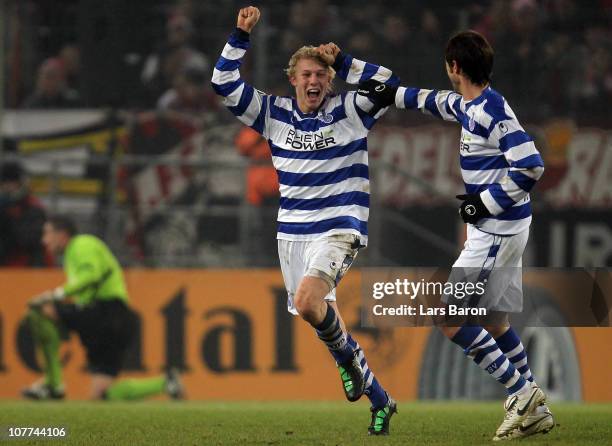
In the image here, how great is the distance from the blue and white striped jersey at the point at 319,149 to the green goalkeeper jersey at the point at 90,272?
16.8 feet

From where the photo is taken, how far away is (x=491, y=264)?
696 cm

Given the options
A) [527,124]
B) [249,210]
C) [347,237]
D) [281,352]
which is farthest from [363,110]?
[527,124]

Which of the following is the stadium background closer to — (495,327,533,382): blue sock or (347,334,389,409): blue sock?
(495,327,533,382): blue sock

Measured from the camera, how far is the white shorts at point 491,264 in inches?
273

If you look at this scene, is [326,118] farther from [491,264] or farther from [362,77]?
[491,264]

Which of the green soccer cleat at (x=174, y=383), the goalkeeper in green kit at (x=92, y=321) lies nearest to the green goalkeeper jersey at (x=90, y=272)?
the goalkeeper in green kit at (x=92, y=321)

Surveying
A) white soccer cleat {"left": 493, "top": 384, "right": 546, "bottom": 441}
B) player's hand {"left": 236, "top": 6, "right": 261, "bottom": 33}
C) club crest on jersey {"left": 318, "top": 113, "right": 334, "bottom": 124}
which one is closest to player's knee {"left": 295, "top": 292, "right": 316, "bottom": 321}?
club crest on jersey {"left": 318, "top": 113, "right": 334, "bottom": 124}

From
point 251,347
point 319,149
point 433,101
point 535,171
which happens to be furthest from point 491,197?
point 251,347

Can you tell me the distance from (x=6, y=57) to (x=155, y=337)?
Answer: 444cm

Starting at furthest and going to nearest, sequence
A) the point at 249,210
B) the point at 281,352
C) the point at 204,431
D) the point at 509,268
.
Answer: the point at 249,210 → the point at 281,352 → the point at 204,431 → the point at 509,268

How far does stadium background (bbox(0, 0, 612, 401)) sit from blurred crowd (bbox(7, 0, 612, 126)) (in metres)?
0.02

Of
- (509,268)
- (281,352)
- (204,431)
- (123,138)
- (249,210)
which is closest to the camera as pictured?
(509,268)

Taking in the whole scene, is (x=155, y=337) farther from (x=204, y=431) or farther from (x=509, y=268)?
(x=509, y=268)

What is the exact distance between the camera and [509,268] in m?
7.02
